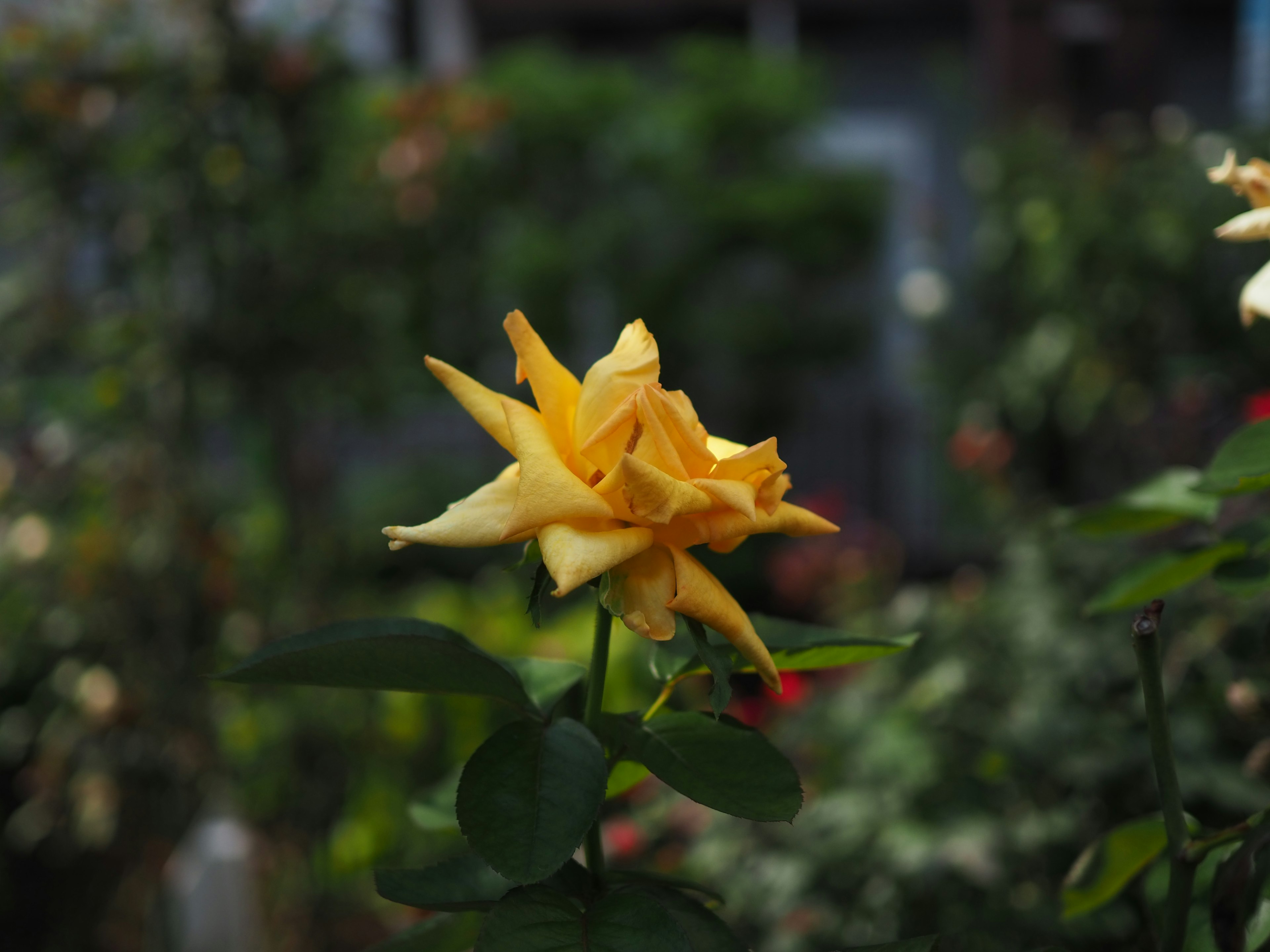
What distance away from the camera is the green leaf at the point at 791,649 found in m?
0.52

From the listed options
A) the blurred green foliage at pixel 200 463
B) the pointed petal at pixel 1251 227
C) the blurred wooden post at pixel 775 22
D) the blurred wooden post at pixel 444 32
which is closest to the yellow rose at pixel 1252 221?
the pointed petal at pixel 1251 227

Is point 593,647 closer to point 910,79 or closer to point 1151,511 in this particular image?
point 1151,511

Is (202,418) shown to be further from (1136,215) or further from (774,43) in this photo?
(774,43)

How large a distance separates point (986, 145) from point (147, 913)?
12.7 feet

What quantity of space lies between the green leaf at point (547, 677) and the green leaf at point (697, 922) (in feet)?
0.32

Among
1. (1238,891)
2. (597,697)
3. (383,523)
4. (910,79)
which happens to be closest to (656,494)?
(597,697)

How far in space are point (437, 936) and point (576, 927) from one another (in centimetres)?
15

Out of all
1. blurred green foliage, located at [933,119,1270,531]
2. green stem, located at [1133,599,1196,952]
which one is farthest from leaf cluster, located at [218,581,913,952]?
blurred green foliage, located at [933,119,1270,531]

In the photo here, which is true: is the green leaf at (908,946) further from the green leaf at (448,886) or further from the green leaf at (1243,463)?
the green leaf at (1243,463)

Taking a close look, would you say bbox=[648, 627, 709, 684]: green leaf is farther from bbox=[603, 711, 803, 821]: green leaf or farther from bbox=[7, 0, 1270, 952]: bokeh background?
bbox=[7, 0, 1270, 952]: bokeh background

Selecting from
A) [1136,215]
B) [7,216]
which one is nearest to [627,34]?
[1136,215]

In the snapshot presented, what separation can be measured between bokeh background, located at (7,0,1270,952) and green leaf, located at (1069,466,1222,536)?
0.12m

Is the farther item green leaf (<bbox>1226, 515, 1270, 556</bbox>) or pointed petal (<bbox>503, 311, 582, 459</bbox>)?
green leaf (<bbox>1226, 515, 1270, 556</bbox>)

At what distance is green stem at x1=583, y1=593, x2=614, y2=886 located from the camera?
472 millimetres
